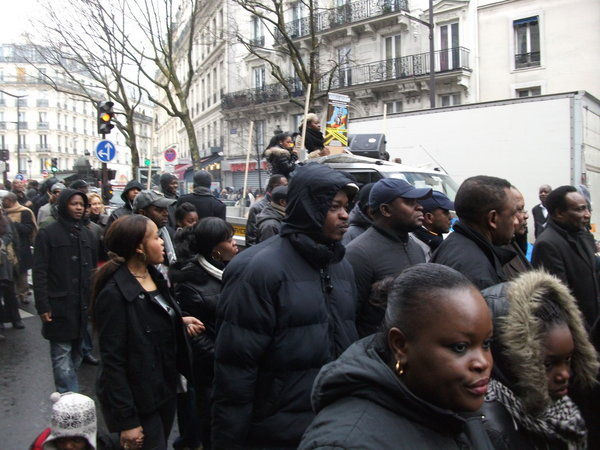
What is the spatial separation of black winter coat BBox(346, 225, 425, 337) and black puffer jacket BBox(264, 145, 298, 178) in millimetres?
3656

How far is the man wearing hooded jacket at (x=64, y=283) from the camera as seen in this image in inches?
194

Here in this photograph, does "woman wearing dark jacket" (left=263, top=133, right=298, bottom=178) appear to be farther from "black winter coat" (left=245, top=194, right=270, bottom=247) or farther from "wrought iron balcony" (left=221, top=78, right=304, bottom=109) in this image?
"wrought iron balcony" (left=221, top=78, right=304, bottom=109)

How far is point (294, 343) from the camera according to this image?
246 centimetres

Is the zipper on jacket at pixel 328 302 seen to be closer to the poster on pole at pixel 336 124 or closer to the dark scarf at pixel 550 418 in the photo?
the dark scarf at pixel 550 418

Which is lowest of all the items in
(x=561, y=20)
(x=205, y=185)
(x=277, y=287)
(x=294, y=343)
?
(x=294, y=343)

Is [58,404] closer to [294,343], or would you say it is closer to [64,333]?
[294,343]

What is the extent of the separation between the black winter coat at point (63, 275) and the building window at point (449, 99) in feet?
79.1

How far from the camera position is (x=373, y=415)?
4.23 feet

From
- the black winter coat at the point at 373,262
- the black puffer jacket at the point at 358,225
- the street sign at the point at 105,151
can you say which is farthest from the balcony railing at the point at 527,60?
the black winter coat at the point at 373,262

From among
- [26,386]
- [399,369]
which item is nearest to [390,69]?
[26,386]

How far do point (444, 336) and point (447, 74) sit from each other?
26.5 meters

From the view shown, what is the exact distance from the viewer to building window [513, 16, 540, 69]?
24.2 meters

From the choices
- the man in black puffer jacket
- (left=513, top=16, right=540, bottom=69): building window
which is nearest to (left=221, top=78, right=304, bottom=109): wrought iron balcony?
(left=513, top=16, right=540, bottom=69): building window

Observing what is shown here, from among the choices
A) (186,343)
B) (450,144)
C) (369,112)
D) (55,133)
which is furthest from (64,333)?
(55,133)
